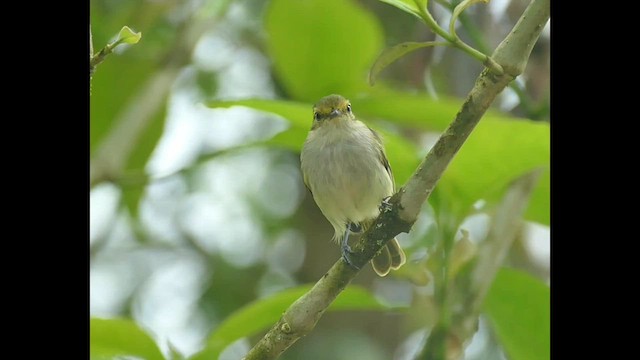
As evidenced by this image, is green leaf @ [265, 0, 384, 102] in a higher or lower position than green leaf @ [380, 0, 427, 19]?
higher

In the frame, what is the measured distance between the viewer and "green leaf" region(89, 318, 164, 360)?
856 mm

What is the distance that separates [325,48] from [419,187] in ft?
1.39

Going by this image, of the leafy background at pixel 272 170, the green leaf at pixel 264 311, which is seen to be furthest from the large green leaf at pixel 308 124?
the green leaf at pixel 264 311

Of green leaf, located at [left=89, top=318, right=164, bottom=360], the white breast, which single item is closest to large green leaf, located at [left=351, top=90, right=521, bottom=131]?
the white breast

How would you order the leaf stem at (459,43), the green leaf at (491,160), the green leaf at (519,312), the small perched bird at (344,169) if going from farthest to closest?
1. the small perched bird at (344,169)
2. the green leaf at (519,312)
3. the green leaf at (491,160)
4. the leaf stem at (459,43)

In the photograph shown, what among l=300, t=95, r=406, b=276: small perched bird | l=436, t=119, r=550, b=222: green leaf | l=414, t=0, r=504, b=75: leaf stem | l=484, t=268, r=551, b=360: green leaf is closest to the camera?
l=414, t=0, r=504, b=75: leaf stem

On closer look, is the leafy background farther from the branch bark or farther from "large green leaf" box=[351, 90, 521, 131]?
the branch bark

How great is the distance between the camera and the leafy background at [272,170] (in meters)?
0.87

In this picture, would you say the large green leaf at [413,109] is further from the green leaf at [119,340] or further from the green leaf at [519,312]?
the green leaf at [119,340]

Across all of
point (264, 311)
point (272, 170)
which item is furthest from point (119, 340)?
point (272, 170)

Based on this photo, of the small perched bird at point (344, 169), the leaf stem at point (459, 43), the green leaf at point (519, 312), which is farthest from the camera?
the small perched bird at point (344, 169)

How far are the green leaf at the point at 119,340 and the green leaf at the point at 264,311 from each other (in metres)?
0.06
